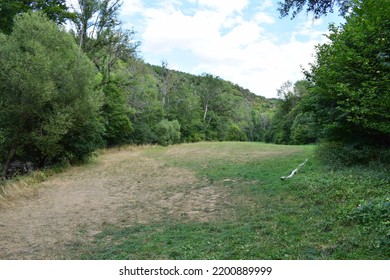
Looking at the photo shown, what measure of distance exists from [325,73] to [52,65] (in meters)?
12.4

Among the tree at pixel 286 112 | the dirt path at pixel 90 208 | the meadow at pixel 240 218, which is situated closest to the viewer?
the meadow at pixel 240 218

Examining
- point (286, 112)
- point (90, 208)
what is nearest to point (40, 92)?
point (90, 208)

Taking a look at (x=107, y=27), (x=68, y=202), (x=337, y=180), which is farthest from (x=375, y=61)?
(x=107, y=27)

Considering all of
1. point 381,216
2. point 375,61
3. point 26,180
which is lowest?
point 26,180

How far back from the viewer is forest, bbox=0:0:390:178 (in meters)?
8.56

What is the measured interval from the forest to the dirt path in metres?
3.29

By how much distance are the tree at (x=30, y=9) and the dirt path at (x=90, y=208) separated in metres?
13.2

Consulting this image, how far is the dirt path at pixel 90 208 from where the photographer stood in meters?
6.04

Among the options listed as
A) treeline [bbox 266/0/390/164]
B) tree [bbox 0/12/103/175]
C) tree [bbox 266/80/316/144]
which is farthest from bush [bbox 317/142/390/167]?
tree [bbox 266/80/316/144]

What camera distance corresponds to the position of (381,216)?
15.9ft

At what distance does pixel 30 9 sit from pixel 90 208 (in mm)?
17266

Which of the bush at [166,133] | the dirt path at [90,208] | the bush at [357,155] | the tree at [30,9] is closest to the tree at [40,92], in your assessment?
the dirt path at [90,208]

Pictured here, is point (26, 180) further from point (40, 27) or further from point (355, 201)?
point (355, 201)

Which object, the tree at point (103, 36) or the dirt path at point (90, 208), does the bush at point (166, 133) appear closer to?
the tree at point (103, 36)
